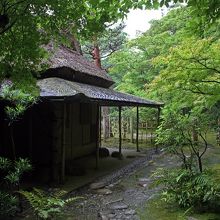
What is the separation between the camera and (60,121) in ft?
31.9

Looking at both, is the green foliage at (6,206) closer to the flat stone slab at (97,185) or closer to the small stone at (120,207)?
the small stone at (120,207)

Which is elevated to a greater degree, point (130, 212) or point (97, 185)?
point (97, 185)

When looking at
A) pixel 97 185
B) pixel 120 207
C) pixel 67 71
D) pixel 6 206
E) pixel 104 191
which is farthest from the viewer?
pixel 67 71

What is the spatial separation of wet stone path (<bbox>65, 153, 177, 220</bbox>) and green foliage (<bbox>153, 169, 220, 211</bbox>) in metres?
0.77

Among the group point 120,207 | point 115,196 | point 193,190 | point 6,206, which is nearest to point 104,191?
point 115,196

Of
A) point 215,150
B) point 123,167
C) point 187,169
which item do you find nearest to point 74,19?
point 187,169

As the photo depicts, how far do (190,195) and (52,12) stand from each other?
4546 millimetres

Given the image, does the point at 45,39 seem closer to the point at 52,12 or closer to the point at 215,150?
the point at 52,12

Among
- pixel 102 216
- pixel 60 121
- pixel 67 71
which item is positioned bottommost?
pixel 102 216

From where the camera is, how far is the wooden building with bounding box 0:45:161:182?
9.59 metres

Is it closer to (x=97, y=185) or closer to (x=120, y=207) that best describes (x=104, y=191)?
(x=97, y=185)

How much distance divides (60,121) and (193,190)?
171 inches

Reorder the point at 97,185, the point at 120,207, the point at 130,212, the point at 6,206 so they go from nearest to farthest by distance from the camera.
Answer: the point at 6,206, the point at 130,212, the point at 120,207, the point at 97,185

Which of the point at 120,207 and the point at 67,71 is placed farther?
the point at 67,71
